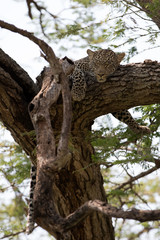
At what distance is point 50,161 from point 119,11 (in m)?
3.35

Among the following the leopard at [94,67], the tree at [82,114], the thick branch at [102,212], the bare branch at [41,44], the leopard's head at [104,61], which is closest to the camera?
the thick branch at [102,212]

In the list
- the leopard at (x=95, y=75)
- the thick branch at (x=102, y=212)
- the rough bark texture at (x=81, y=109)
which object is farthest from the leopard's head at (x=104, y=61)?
the thick branch at (x=102, y=212)

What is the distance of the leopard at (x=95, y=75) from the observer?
542 centimetres

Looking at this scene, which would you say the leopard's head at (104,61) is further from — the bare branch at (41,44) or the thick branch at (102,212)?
the thick branch at (102,212)

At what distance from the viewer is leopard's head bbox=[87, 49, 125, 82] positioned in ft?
20.2

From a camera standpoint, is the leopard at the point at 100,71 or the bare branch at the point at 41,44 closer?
the bare branch at the point at 41,44

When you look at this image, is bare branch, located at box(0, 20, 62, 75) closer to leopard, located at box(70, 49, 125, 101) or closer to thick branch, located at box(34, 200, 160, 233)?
thick branch, located at box(34, 200, 160, 233)

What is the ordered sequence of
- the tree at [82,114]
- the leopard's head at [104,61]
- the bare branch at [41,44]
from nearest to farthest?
the bare branch at [41,44] < the tree at [82,114] < the leopard's head at [104,61]

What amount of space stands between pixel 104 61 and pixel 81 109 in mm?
1583

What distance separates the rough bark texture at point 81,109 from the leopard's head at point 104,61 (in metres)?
0.46

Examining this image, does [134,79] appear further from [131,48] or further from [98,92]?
[131,48]

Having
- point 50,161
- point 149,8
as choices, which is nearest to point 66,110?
point 50,161

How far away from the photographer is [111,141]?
5227 millimetres

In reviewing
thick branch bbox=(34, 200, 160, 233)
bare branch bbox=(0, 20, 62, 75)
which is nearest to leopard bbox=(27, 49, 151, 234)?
bare branch bbox=(0, 20, 62, 75)
